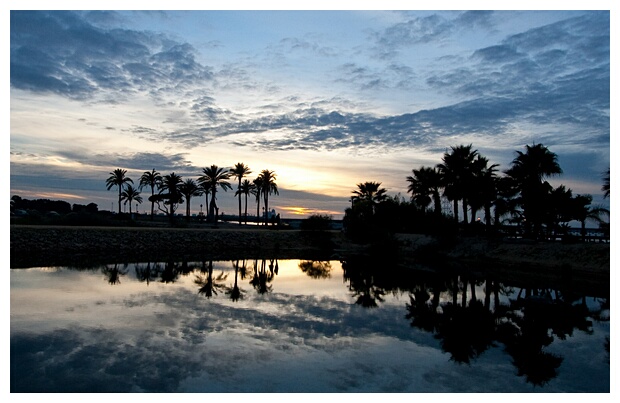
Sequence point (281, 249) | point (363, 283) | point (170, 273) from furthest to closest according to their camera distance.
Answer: point (281, 249)
point (170, 273)
point (363, 283)

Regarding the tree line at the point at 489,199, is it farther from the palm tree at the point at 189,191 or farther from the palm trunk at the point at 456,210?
the palm tree at the point at 189,191

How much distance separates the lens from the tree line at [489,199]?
42844 millimetres

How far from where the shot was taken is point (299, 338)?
48.5ft

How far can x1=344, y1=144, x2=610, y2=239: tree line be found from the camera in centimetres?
4284

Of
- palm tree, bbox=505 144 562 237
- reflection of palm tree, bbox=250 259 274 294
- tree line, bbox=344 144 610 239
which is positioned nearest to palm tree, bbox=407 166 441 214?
tree line, bbox=344 144 610 239

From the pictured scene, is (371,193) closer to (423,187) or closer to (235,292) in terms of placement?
(423,187)

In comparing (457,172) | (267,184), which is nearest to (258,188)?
(267,184)

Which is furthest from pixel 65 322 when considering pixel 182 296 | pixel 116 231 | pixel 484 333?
pixel 116 231

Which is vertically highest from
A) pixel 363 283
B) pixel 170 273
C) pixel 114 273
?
pixel 114 273

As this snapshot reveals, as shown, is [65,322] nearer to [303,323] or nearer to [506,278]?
→ [303,323]

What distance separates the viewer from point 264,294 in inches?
938

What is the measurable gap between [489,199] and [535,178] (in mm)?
5493

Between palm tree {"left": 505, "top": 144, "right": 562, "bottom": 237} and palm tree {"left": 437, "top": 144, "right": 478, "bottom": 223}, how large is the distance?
6091mm

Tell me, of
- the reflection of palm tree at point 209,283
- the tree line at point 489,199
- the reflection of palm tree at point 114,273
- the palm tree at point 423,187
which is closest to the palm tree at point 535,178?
the tree line at point 489,199
